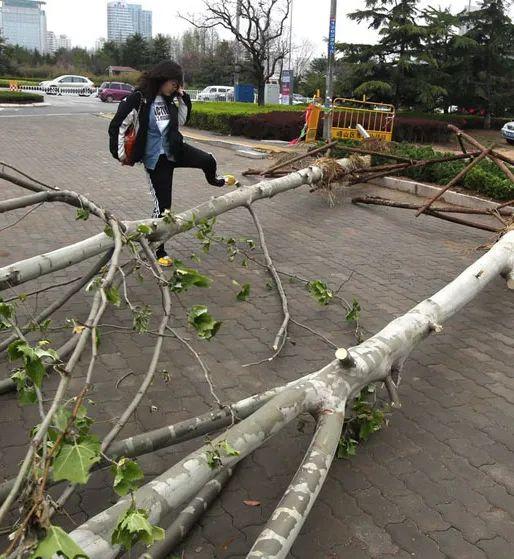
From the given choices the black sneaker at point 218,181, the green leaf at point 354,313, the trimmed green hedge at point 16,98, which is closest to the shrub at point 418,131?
the black sneaker at point 218,181

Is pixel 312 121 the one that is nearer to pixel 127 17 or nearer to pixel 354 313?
pixel 354 313

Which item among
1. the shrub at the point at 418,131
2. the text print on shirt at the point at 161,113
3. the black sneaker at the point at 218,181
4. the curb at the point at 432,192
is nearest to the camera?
the text print on shirt at the point at 161,113

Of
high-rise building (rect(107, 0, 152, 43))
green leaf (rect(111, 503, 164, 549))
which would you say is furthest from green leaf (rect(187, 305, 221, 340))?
high-rise building (rect(107, 0, 152, 43))

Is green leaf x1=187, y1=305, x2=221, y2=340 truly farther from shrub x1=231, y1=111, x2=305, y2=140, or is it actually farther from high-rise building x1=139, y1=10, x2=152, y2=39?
high-rise building x1=139, y1=10, x2=152, y2=39

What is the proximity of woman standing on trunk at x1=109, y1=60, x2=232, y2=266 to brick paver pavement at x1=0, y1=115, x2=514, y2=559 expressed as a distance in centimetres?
101

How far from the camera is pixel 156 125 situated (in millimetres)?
5512

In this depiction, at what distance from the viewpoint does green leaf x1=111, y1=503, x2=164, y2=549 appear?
A: 5.52 feet

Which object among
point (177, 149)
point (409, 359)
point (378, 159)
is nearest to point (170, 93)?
point (177, 149)

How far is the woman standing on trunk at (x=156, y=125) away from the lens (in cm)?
541

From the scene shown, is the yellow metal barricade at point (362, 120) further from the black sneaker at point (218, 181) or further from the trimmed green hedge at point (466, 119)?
the trimmed green hedge at point (466, 119)

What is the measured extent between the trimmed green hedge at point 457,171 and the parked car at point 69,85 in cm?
4202

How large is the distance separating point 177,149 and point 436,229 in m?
3.73

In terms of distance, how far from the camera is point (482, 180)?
939 centimetres

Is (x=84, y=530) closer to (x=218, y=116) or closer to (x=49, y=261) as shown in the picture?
(x=49, y=261)
